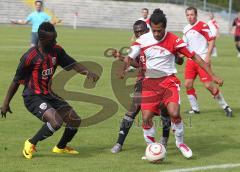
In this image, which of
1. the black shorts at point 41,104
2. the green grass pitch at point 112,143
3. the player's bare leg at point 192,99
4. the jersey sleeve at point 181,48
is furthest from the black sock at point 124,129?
the player's bare leg at point 192,99

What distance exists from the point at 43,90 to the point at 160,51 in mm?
1787

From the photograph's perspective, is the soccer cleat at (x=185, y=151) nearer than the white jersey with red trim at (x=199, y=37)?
Yes

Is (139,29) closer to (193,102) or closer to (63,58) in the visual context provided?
(63,58)

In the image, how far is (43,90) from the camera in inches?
362

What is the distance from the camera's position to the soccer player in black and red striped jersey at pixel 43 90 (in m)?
8.98

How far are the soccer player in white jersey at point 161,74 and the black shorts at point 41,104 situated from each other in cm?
123

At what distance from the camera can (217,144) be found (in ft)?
34.3

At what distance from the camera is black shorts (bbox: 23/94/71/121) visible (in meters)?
9.03

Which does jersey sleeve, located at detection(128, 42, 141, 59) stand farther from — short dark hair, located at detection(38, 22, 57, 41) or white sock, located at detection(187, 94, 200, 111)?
white sock, located at detection(187, 94, 200, 111)

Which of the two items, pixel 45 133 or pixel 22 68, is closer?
pixel 22 68

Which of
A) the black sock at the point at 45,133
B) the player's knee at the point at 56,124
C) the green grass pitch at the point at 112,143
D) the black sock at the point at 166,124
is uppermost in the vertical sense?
the player's knee at the point at 56,124

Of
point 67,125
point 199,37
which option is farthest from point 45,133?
point 199,37

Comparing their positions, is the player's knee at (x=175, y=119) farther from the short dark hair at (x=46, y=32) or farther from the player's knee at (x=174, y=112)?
the short dark hair at (x=46, y=32)

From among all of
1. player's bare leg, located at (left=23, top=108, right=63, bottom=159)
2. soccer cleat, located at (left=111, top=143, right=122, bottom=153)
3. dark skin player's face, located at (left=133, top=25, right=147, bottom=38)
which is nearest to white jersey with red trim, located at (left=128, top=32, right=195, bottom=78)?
dark skin player's face, located at (left=133, top=25, right=147, bottom=38)
